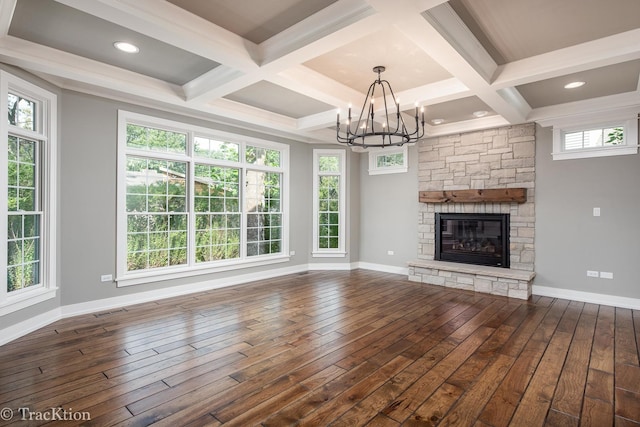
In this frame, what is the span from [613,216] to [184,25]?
5.87 m

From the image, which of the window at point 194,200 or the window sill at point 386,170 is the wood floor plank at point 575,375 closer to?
the window sill at point 386,170

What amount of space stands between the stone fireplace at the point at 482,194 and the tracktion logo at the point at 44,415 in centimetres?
519

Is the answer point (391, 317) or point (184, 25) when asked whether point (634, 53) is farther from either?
point (184, 25)

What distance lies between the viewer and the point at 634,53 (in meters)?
3.02

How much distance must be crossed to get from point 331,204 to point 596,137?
15.3ft

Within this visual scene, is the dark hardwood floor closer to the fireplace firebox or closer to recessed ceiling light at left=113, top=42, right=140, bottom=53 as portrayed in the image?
the fireplace firebox

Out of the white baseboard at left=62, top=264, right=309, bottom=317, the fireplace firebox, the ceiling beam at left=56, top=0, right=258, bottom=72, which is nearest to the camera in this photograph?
the ceiling beam at left=56, top=0, right=258, bottom=72

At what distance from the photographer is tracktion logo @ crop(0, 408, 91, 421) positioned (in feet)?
6.95

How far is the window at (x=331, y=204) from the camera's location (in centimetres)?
733

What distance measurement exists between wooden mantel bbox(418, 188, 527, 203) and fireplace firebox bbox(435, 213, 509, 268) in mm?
311

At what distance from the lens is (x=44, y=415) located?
2150 mm

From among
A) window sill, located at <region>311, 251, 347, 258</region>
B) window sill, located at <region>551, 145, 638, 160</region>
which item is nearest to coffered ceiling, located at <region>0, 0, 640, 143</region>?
window sill, located at <region>551, 145, 638, 160</region>

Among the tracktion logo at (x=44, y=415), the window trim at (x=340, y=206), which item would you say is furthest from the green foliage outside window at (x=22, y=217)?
the window trim at (x=340, y=206)

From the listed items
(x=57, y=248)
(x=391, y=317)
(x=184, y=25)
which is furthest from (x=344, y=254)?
(x=184, y=25)
